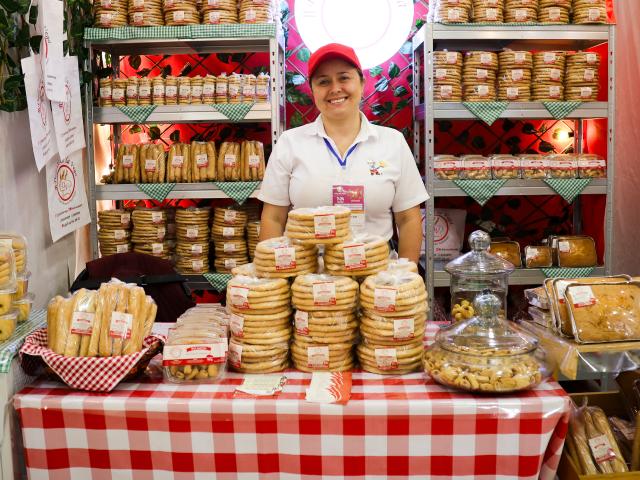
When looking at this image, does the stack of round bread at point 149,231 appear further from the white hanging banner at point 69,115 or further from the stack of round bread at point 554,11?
the stack of round bread at point 554,11

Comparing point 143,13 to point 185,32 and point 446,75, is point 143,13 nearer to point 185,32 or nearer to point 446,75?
point 185,32

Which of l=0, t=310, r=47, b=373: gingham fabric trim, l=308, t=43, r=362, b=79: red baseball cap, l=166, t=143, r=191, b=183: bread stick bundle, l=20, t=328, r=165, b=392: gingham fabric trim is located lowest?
l=20, t=328, r=165, b=392: gingham fabric trim

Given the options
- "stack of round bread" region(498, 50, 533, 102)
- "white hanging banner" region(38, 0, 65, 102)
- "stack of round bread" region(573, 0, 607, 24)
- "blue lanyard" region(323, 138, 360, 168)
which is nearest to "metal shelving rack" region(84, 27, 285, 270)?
"white hanging banner" region(38, 0, 65, 102)

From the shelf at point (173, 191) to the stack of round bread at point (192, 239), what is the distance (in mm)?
119

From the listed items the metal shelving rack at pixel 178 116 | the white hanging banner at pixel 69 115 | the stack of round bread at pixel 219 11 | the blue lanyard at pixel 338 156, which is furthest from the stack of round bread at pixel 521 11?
the white hanging banner at pixel 69 115

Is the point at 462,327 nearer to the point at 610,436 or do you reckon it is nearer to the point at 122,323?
the point at 610,436

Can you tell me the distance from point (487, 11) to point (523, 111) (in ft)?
2.02

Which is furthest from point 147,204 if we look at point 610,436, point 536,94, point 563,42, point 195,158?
point 610,436

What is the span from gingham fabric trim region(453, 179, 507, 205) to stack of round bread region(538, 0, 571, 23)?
Answer: 98cm

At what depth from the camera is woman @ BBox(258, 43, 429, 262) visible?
273 cm

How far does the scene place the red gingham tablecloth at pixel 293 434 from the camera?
1.68 metres

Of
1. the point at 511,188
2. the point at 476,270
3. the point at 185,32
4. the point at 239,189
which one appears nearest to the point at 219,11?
the point at 185,32

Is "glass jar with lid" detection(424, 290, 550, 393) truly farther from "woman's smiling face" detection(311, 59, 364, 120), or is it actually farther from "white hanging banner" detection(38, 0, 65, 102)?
"white hanging banner" detection(38, 0, 65, 102)

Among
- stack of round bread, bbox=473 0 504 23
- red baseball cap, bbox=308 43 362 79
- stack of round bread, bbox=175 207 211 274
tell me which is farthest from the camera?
stack of round bread, bbox=175 207 211 274
